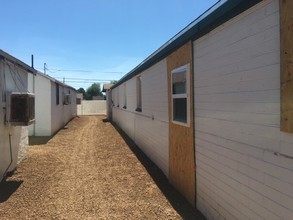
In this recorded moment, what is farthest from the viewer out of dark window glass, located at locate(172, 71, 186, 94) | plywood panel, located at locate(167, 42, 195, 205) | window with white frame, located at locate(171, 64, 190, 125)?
dark window glass, located at locate(172, 71, 186, 94)

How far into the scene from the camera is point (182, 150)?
592 centimetres

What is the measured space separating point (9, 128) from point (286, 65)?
6.23 meters

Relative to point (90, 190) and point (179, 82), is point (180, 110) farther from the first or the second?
point (90, 190)

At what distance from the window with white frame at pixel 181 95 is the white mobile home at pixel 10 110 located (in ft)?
10.3

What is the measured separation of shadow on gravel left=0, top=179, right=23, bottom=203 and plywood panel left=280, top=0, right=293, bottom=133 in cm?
477

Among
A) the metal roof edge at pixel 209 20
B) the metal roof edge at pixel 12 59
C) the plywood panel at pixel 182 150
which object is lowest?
the plywood panel at pixel 182 150

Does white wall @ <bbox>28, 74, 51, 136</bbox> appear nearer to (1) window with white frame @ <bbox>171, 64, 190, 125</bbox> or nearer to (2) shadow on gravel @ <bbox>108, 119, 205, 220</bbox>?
(2) shadow on gravel @ <bbox>108, 119, 205, 220</bbox>

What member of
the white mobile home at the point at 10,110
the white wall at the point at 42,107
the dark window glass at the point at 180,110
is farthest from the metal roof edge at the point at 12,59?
the white wall at the point at 42,107

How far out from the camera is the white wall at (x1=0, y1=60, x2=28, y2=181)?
6699mm

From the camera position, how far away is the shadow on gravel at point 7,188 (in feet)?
→ 19.0

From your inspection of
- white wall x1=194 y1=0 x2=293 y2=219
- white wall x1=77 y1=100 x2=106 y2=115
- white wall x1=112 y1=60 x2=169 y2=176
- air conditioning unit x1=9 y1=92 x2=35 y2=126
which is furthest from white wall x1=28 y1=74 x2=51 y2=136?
white wall x1=77 y1=100 x2=106 y2=115

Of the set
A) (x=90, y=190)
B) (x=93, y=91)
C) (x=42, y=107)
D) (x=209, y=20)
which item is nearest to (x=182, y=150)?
(x=90, y=190)

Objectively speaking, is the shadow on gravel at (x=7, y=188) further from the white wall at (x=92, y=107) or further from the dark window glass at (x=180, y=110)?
the white wall at (x=92, y=107)

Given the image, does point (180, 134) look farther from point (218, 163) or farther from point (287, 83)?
point (287, 83)
